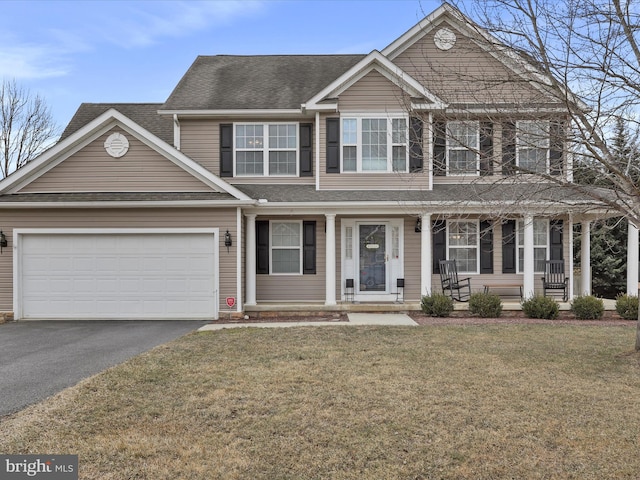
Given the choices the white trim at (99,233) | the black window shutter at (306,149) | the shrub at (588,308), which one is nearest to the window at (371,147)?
the black window shutter at (306,149)

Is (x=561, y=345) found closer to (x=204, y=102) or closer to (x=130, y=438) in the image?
(x=130, y=438)

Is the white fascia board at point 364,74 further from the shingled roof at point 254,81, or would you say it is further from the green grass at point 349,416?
the green grass at point 349,416

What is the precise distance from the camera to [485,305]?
10.8 m

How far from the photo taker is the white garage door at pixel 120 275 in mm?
10914

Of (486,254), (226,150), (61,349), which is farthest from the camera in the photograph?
(226,150)

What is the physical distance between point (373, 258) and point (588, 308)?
526 centimetres

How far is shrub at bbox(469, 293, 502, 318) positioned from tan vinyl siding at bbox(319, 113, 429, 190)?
318cm

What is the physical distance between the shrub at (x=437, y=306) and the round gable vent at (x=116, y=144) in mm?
8134

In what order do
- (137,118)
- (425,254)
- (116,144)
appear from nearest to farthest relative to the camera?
(116,144) < (425,254) < (137,118)

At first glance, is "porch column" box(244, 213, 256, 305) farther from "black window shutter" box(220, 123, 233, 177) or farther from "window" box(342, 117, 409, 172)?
"window" box(342, 117, 409, 172)

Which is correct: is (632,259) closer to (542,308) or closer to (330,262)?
(542,308)

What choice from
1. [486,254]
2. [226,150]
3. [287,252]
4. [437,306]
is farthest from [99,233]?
[486,254]

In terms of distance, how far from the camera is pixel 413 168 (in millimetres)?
12000

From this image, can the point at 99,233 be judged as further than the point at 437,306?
Yes
